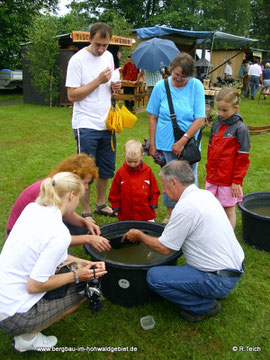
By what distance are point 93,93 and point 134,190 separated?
115 centimetres

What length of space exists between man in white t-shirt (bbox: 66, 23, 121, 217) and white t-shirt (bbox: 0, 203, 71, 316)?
1769mm

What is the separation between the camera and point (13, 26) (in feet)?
58.4

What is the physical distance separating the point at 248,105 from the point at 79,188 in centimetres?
1305

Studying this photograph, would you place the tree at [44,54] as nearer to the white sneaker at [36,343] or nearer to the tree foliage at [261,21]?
the white sneaker at [36,343]

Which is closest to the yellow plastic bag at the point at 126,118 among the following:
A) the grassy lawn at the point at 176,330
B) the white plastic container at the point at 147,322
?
the grassy lawn at the point at 176,330

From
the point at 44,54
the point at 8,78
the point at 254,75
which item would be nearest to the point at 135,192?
the point at 44,54

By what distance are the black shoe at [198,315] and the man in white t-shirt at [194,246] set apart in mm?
102

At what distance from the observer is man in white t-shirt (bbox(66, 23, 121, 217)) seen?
3.21 m

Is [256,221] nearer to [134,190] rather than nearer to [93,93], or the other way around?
[134,190]

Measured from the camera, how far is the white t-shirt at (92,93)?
3242 millimetres

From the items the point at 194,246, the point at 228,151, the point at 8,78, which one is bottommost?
the point at 194,246

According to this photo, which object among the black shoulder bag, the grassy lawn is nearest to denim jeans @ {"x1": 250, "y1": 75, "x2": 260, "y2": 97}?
the grassy lawn

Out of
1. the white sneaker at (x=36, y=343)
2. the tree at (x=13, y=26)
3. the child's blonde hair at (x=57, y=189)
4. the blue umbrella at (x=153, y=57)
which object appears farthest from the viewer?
the tree at (x=13, y=26)

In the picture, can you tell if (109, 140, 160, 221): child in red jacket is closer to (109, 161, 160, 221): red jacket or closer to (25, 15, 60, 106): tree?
(109, 161, 160, 221): red jacket
